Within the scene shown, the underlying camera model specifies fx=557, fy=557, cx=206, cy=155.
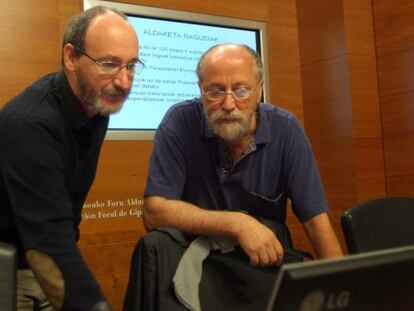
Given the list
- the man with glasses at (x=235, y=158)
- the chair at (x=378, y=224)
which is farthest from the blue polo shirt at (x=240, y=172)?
the chair at (x=378, y=224)

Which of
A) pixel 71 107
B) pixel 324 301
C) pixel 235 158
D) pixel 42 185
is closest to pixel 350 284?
pixel 324 301

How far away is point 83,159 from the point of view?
150cm

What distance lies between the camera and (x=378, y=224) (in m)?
1.72

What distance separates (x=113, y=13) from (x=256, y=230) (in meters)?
0.71

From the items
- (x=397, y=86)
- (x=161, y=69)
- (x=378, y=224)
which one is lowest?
(x=378, y=224)

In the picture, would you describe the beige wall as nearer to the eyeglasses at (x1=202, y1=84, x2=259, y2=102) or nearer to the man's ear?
the eyeglasses at (x1=202, y1=84, x2=259, y2=102)

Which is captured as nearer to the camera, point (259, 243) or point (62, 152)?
point (62, 152)

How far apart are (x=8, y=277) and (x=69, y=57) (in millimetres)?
673

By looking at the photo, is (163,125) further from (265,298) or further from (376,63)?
(376,63)

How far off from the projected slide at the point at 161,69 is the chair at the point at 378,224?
150 centimetres

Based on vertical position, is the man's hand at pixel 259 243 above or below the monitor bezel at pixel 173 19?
below

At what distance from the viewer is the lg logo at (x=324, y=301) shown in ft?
2.04

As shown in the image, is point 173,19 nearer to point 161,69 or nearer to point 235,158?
→ point 161,69

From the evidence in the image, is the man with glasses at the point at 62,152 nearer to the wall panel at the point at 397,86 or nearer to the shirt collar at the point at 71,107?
the shirt collar at the point at 71,107
